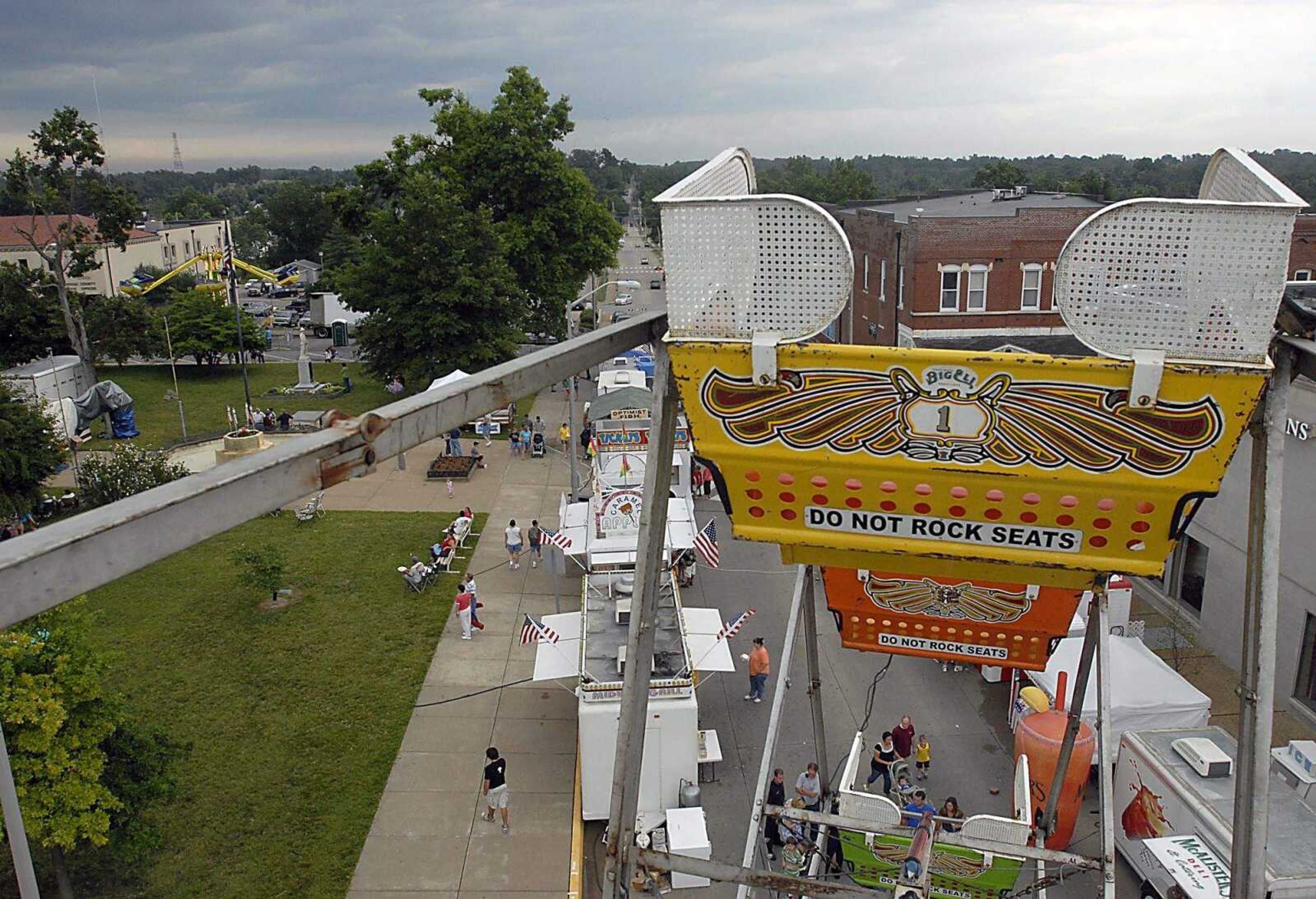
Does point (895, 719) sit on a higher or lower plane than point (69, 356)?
lower

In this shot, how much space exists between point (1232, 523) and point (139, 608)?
784 inches

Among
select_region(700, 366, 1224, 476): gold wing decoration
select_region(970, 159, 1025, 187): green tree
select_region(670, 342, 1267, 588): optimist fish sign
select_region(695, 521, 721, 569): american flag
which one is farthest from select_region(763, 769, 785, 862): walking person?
select_region(970, 159, 1025, 187): green tree

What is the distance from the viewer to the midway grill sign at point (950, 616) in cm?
655

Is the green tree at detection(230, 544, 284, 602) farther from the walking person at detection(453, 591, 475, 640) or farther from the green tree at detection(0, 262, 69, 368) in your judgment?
the green tree at detection(0, 262, 69, 368)

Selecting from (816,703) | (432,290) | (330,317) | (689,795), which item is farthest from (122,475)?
(330,317)

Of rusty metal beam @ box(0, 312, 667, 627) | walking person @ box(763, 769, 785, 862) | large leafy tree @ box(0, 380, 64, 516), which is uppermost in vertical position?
rusty metal beam @ box(0, 312, 667, 627)

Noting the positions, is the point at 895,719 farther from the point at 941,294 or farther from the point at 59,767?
the point at 941,294

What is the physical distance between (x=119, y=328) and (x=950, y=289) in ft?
105

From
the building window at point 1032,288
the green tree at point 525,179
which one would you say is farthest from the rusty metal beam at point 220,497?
the green tree at point 525,179

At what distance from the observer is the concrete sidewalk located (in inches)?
452

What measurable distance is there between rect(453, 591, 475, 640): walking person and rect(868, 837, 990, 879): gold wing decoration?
11261mm

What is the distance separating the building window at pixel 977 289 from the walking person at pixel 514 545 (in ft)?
43.2

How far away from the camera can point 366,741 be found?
1424 cm

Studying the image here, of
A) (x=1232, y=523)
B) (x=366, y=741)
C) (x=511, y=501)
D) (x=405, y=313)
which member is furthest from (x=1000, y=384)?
(x=405, y=313)
